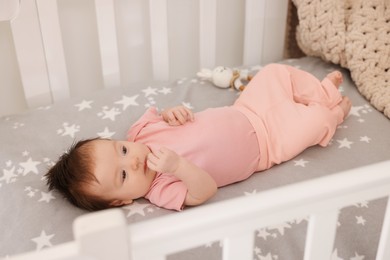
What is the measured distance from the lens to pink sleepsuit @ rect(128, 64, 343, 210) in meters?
0.98

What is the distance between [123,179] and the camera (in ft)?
2.99

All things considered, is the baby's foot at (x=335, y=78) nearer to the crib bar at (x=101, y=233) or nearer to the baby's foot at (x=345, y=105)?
the baby's foot at (x=345, y=105)

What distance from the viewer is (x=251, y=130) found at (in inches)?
41.5

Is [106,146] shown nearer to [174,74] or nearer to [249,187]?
[249,187]

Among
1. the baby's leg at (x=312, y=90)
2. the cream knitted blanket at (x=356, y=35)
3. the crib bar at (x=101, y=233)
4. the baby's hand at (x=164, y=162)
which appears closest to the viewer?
the crib bar at (x=101, y=233)

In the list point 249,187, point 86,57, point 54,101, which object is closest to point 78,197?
point 249,187

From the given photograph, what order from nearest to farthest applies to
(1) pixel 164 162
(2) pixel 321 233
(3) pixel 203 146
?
(2) pixel 321 233 < (1) pixel 164 162 < (3) pixel 203 146

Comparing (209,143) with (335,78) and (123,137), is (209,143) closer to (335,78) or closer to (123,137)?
(123,137)

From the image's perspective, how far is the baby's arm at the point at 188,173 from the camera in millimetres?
848

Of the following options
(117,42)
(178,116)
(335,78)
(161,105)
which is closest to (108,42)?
(117,42)

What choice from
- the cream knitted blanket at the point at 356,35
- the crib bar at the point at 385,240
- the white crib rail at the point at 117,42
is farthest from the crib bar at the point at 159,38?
the crib bar at the point at 385,240

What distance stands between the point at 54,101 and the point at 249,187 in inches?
20.9

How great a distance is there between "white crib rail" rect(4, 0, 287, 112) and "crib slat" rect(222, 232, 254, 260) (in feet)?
2.55

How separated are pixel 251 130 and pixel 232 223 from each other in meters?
0.54
